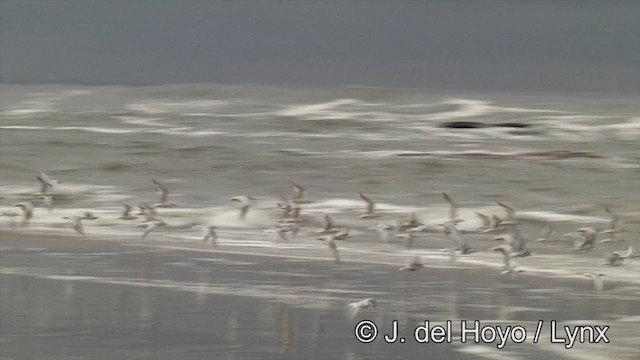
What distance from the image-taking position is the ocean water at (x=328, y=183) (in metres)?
8.29

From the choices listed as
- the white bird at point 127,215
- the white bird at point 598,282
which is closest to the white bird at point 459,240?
the white bird at point 598,282

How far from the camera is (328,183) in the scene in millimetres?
16359

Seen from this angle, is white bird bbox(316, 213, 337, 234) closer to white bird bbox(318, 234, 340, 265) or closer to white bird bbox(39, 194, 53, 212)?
white bird bbox(318, 234, 340, 265)

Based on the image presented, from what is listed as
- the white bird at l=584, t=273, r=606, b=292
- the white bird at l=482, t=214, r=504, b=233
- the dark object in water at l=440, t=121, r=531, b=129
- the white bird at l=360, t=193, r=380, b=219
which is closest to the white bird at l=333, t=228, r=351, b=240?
the white bird at l=482, t=214, r=504, b=233

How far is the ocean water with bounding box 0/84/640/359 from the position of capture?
8.29m

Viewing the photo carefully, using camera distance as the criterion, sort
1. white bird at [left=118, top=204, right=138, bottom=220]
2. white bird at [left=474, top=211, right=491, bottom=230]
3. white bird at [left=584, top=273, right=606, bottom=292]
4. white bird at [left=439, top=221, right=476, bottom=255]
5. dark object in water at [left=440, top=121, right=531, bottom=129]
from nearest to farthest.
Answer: white bird at [left=584, top=273, right=606, bottom=292] → white bird at [left=439, top=221, right=476, bottom=255] → white bird at [left=474, top=211, right=491, bottom=230] → white bird at [left=118, top=204, right=138, bottom=220] → dark object in water at [left=440, top=121, right=531, bottom=129]

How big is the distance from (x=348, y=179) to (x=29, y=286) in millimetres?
8539

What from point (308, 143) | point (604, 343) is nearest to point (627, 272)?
point (604, 343)

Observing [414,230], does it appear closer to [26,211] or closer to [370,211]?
[370,211]

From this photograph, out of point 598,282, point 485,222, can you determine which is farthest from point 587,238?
point 598,282

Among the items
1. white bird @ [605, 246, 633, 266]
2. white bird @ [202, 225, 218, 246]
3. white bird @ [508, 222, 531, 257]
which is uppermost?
white bird @ [202, 225, 218, 246]

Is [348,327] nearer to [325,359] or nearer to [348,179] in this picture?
[325,359]

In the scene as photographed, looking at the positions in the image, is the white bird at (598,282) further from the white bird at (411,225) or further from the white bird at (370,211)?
the white bird at (370,211)

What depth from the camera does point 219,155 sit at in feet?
64.4
